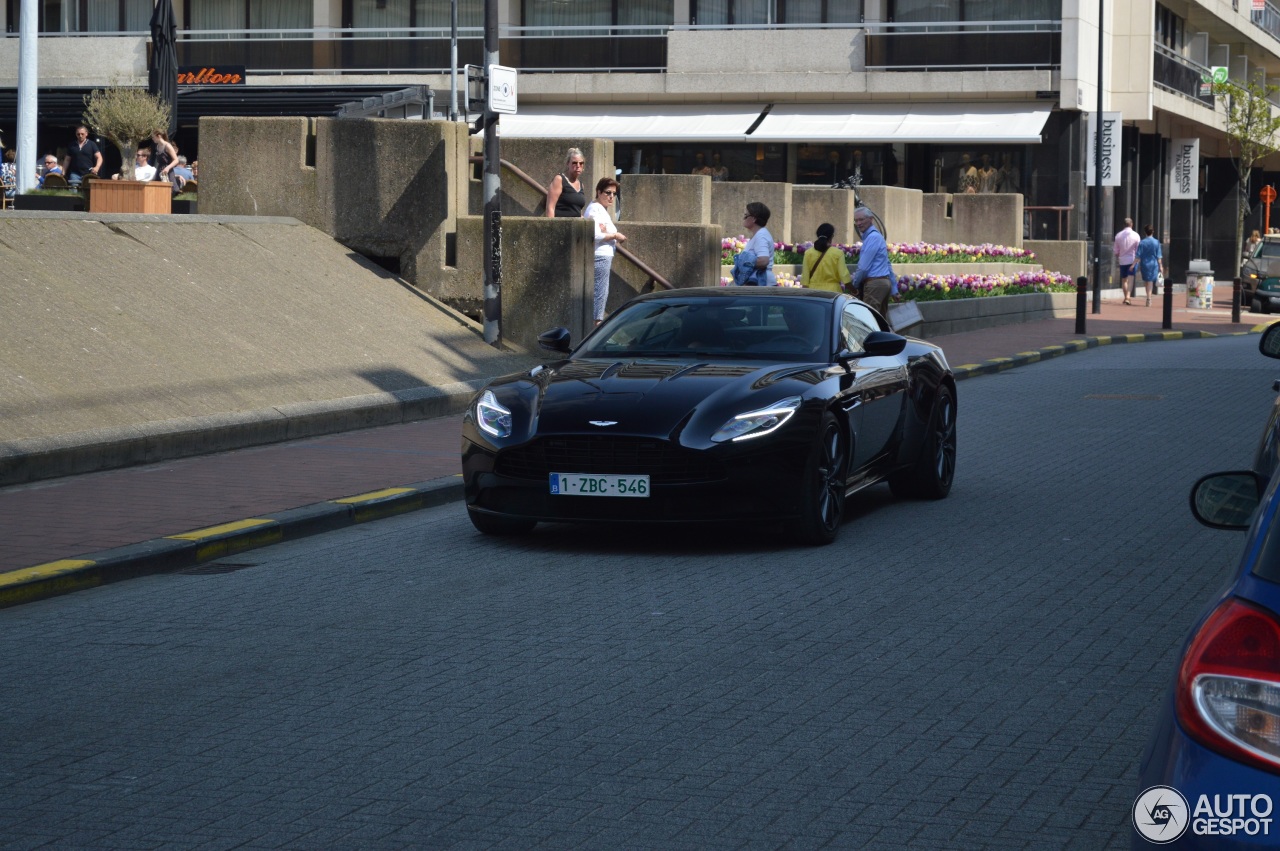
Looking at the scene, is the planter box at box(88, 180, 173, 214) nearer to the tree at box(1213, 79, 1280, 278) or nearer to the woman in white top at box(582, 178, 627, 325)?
the woman in white top at box(582, 178, 627, 325)

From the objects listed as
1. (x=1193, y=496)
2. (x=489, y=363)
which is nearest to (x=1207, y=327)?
(x=489, y=363)

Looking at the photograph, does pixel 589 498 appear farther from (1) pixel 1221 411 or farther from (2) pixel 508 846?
(1) pixel 1221 411

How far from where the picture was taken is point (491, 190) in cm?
1780

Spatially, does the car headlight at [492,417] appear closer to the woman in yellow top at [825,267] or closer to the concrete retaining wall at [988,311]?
the woman in yellow top at [825,267]

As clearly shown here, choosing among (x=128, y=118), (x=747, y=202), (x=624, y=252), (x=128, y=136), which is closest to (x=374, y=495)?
(x=624, y=252)

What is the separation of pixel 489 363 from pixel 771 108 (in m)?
31.3

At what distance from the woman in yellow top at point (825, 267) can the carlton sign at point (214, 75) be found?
36.2 meters

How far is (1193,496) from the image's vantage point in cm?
406

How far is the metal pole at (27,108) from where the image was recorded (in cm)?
2680

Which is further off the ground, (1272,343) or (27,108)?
(27,108)

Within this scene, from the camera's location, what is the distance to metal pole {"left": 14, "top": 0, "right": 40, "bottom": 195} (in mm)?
26797

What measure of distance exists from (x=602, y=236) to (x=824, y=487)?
9.94m

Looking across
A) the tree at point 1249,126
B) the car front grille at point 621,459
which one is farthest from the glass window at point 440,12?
the car front grille at point 621,459

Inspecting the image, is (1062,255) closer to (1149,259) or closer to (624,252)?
(1149,259)
